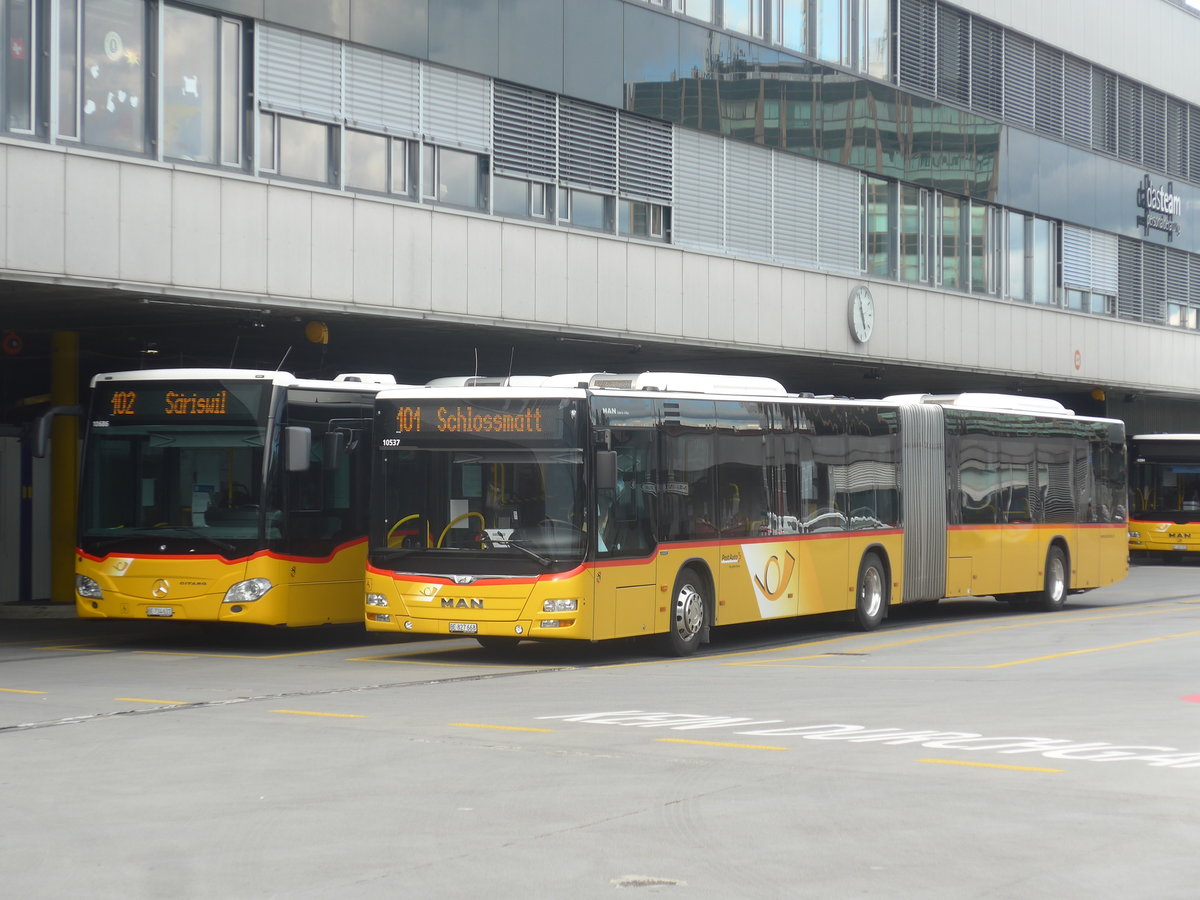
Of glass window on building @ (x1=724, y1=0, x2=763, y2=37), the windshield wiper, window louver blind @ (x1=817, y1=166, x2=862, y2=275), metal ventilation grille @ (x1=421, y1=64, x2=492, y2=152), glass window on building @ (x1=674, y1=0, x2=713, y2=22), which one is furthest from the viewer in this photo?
window louver blind @ (x1=817, y1=166, x2=862, y2=275)

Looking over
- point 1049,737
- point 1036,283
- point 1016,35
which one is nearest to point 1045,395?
point 1036,283

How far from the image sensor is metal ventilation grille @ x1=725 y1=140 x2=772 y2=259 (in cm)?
2970

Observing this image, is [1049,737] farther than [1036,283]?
No

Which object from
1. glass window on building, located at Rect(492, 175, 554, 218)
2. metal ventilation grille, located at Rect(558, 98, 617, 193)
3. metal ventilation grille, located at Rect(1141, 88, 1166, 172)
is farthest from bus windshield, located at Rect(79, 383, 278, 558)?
metal ventilation grille, located at Rect(1141, 88, 1166, 172)

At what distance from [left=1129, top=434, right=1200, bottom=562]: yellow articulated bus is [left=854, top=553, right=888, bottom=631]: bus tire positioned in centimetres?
2085

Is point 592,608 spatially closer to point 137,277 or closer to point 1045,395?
point 137,277

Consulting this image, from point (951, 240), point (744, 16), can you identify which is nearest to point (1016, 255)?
point (951, 240)

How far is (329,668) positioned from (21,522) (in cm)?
1132

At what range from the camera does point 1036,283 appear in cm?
3916

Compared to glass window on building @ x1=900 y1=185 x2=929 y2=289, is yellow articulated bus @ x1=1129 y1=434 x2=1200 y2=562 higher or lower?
lower

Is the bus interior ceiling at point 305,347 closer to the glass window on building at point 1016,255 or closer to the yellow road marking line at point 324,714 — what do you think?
the glass window on building at point 1016,255

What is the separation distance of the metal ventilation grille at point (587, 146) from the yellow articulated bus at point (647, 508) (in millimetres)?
6365

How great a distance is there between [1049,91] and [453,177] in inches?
799

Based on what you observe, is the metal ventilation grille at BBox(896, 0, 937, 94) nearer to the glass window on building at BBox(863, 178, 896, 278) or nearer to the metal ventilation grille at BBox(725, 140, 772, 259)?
the glass window on building at BBox(863, 178, 896, 278)
